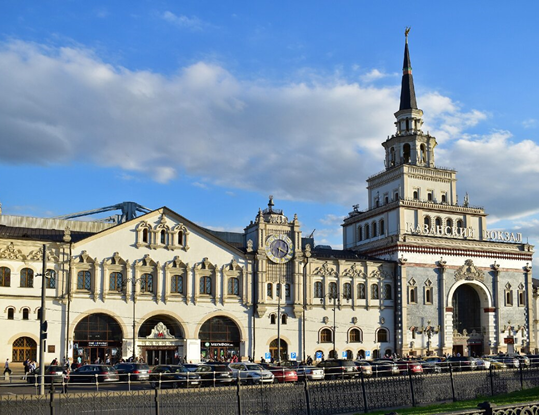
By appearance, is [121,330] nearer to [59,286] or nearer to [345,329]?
[59,286]

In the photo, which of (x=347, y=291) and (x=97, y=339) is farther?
(x=347, y=291)

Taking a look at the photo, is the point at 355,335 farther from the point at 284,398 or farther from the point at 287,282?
the point at 284,398

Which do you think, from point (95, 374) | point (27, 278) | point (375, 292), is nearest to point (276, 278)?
point (375, 292)

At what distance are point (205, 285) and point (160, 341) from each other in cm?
671

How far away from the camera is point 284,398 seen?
93.7 ft

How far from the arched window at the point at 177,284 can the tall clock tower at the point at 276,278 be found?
7.48 m

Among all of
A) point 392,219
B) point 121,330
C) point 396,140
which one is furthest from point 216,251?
point 396,140

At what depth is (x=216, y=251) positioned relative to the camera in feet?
218

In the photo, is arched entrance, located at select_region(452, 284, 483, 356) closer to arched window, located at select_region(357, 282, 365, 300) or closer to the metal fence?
arched window, located at select_region(357, 282, 365, 300)

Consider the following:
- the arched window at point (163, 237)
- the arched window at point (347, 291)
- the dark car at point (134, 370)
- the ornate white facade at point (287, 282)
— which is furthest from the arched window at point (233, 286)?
the dark car at point (134, 370)

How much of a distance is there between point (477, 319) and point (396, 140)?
915 inches

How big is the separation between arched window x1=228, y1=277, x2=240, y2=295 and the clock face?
421 centimetres

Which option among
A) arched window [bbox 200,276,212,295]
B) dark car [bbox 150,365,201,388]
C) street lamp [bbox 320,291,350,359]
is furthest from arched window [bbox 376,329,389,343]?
dark car [bbox 150,365,201,388]

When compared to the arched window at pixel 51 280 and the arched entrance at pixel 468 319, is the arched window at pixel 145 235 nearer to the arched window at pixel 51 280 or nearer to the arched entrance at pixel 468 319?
the arched window at pixel 51 280
